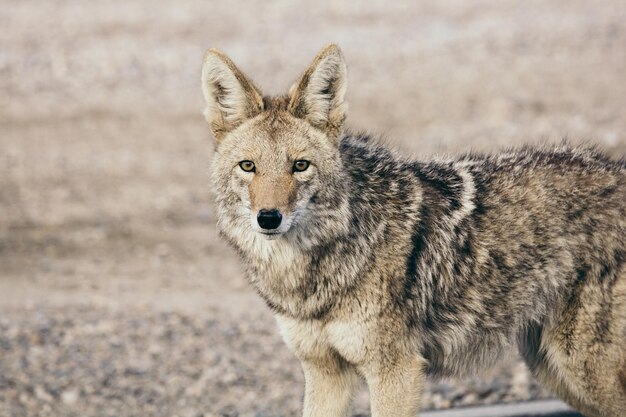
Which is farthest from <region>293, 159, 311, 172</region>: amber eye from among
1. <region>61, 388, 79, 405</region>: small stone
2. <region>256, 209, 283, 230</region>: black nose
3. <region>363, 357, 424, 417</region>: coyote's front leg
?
<region>61, 388, 79, 405</region>: small stone

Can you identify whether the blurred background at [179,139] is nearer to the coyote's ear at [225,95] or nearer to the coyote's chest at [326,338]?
the coyote's ear at [225,95]

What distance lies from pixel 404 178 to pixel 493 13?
1771cm

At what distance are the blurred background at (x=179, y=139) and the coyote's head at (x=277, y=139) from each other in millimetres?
714

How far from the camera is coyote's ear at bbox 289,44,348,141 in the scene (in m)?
5.32

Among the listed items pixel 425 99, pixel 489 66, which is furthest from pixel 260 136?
pixel 489 66

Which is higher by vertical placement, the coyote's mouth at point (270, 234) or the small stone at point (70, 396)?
the coyote's mouth at point (270, 234)

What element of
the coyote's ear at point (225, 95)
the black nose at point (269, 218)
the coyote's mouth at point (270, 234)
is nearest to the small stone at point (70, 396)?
the coyote's ear at point (225, 95)

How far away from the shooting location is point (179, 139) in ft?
54.8

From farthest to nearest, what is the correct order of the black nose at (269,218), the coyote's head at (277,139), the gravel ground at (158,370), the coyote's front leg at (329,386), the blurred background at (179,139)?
the blurred background at (179,139) < the gravel ground at (158,370) < the coyote's front leg at (329,386) < the coyote's head at (277,139) < the black nose at (269,218)

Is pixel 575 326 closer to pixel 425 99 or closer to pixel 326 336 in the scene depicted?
pixel 326 336

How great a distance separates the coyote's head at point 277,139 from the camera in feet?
17.0

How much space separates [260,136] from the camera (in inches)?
208

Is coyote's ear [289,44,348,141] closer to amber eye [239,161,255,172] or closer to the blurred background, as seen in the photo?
amber eye [239,161,255,172]

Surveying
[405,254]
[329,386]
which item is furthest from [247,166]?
[329,386]
